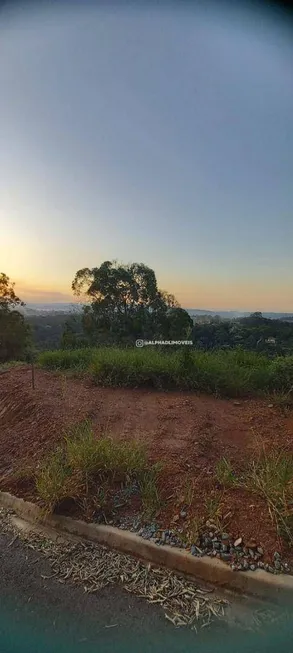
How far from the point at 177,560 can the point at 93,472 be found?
0.66 metres

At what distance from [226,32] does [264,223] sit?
105 inches

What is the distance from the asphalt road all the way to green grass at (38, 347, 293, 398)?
2.31 meters

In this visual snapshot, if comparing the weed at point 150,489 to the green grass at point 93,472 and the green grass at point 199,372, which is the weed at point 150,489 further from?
the green grass at point 199,372

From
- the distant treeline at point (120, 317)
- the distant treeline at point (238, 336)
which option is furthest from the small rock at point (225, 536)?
the distant treeline at point (120, 317)

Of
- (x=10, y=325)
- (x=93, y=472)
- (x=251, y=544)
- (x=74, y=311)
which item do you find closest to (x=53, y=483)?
(x=93, y=472)

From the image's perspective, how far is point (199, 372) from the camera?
3.70m

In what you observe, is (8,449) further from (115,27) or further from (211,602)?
(115,27)

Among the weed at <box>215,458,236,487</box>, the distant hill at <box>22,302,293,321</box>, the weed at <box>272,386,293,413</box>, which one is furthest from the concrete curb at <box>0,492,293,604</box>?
the distant hill at <box>22,302,293,321</box>

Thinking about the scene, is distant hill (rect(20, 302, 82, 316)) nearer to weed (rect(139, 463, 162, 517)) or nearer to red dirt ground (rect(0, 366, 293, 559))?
red dirt ground (rect(0, 366, 293, 559))

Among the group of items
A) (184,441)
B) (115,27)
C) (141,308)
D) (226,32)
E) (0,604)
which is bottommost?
(0,604)

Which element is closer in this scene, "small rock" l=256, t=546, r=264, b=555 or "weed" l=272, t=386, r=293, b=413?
"small rock" l=256, t=546, r=264, b=555

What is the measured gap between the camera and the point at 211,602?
1.39 m

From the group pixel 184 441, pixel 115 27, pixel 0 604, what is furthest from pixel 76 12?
pixel 0 604

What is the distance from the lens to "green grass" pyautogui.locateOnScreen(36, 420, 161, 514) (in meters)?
1.94
